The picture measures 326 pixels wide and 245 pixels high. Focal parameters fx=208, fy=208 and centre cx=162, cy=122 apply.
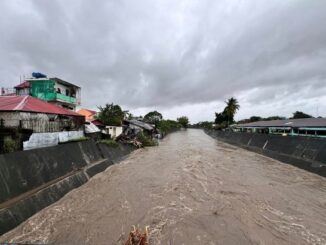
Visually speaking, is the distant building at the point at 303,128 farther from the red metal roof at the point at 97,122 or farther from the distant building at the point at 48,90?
the distant building at the point at 48,90

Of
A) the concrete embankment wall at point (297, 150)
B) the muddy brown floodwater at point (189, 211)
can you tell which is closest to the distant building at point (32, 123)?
the muddy brown floodwater at point (189, 211)

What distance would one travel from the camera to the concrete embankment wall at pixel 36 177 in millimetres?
6863

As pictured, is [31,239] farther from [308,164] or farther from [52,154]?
[308,164]

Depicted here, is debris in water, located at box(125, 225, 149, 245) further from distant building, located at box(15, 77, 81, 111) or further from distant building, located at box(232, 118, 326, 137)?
distant building, located at box(15, 77, 81, 111)

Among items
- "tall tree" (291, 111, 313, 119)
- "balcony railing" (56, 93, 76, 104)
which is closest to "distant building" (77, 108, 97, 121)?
"balcony railing" (56, 93, 76, 104)

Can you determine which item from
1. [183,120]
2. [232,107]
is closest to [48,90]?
[232,107]

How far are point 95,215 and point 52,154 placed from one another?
4.50 metres

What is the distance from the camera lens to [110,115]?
28.2 metres

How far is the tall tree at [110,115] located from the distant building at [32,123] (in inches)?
463

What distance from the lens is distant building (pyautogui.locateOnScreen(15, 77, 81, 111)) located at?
22.6 meters

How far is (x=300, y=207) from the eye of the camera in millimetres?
8656

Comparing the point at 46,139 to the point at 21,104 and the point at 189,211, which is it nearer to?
the point at 21,104

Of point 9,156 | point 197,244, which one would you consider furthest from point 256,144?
point 9,156

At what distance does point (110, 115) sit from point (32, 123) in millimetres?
16094
